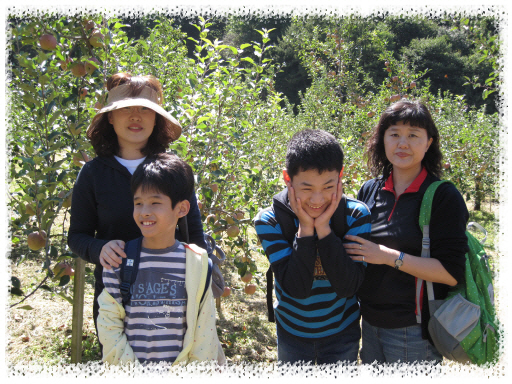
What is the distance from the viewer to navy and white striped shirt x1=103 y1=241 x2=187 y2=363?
1207 millimetres

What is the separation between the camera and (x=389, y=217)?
1452mm

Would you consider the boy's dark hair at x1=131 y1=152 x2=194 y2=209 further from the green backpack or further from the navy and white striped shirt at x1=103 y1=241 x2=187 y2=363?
the green backpack

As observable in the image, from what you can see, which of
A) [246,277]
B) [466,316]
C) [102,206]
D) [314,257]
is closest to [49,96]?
[102,206]

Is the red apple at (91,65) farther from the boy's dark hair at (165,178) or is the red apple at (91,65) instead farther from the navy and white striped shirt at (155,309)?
the navy and white striped shirt at (155,309)

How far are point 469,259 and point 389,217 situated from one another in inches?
11.8

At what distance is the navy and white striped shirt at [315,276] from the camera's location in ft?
4.20

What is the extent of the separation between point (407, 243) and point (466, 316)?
29 centimetres

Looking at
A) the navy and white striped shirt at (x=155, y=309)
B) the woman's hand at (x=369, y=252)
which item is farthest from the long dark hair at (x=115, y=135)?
the woman's hand at (x=369, y=252)

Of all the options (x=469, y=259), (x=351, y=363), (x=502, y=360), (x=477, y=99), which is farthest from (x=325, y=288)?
(x=477, y=99)

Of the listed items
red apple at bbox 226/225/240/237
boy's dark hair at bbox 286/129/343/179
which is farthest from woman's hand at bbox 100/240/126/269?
red apple at bbox 226/225/240/237

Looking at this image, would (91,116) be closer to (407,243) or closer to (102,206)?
(102,206)

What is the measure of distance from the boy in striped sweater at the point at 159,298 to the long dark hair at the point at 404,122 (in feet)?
2.77

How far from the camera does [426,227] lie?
1360mm

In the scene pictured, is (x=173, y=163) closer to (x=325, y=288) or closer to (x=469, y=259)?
(x=325, y=288)
